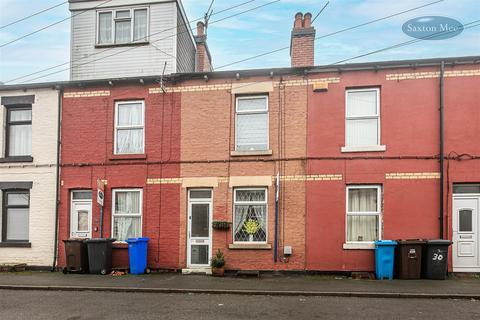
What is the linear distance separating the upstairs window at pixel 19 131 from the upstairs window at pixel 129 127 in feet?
10.7

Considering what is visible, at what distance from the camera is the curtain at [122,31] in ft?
56.8

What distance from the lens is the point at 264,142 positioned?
13938 mm

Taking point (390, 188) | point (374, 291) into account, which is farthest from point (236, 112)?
point (374, 291)

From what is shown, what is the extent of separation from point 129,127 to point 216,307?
24.8 ft

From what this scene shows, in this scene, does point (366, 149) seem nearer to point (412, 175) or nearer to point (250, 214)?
point (412, 175)

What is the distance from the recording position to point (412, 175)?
13.0 m

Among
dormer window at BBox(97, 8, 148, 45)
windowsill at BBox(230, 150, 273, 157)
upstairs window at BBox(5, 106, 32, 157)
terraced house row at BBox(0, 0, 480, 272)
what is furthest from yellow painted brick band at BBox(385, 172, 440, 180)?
upstairs window at BBox(5, 106, 32, 157)

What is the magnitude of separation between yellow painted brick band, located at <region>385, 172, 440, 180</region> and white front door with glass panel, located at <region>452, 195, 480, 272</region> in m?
0.90

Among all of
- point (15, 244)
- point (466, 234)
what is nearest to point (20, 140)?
point (15, 244)

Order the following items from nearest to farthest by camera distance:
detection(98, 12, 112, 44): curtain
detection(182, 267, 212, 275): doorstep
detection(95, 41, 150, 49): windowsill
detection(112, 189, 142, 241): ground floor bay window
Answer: detection(182, 267, 212, 275): doorstep → detection(112, 189, 142, 241): ground floor bay window → detection(95, 41, 150, 49): windowsill → detection(98, 12, 112, 44): curtain

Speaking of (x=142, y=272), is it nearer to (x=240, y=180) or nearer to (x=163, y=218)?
(x=163, y=218)

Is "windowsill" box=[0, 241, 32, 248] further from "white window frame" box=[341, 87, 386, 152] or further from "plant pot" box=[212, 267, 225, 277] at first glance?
"white window frame" box=[341, 87, 386, 152]

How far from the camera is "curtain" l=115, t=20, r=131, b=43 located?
17.3 m

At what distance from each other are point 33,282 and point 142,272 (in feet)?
9.96
